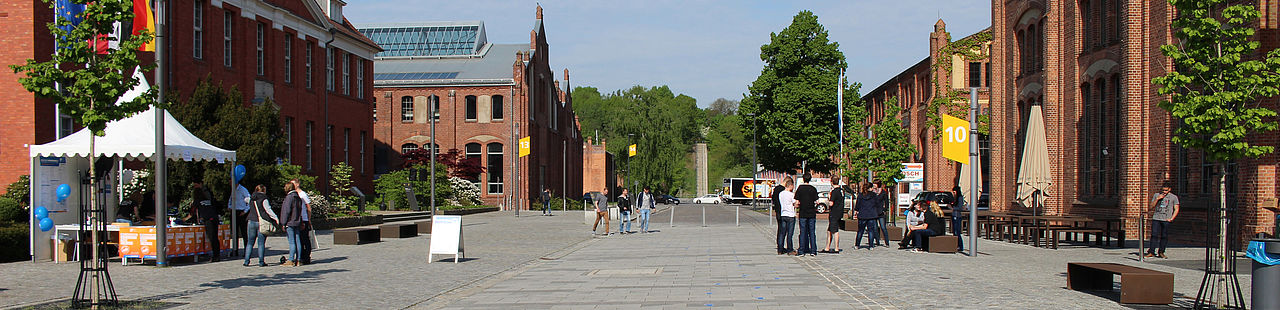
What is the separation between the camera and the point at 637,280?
13.6 metres

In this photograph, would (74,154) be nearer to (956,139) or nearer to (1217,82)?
(956,139)

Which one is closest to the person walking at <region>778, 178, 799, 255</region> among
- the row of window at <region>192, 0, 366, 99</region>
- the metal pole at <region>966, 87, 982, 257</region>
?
the metal pole at <region>966, 87, 982, 257</region>

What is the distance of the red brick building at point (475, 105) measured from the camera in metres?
62.7

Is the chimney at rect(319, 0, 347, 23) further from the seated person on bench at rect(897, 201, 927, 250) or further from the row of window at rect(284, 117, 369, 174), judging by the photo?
the seated person on bench at rect(897, 201, 927, 250)

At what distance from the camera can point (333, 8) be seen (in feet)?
150

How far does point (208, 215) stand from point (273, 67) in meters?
21.2

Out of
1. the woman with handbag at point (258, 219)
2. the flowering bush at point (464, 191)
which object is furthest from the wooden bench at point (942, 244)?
the flowering bush at point (464, 191)

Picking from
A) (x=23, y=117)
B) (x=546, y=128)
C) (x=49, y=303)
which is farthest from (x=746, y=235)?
(x=546, y=128)

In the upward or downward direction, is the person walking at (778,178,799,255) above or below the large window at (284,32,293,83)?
below

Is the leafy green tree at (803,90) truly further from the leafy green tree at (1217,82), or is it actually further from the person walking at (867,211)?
the leafy green tree at (1217,82)

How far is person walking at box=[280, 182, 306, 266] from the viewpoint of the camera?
16.5 meters

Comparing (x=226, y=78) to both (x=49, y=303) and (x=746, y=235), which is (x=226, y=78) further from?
(x=49, y=303)

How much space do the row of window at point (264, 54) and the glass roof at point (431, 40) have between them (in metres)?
23.0

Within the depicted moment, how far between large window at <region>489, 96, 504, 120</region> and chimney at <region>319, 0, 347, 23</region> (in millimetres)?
16696
